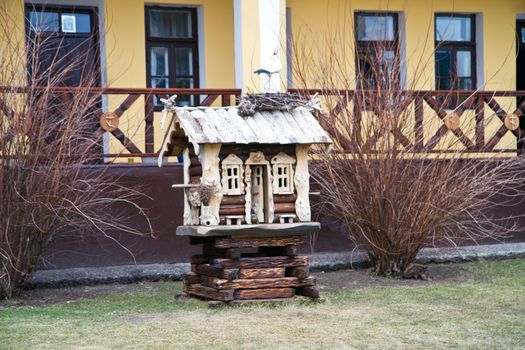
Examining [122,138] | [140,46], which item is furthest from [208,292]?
[140,46]

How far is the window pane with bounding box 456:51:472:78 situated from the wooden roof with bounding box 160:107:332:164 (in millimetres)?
7284

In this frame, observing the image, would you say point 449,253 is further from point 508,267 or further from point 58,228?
point 58,228

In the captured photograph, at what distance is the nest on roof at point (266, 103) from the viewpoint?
9.97 meters

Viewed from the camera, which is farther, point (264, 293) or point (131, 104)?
point (131, 104)

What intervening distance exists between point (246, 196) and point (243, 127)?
0.67m

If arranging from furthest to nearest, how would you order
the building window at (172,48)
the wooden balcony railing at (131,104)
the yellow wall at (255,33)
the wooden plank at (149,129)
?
the building window at (172,48), the yellow wall at (255,33), the wooden plank at (149,129), the wooden balcony railing at (131,104)

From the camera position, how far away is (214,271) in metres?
9.88

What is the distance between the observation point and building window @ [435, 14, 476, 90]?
55.0 ft

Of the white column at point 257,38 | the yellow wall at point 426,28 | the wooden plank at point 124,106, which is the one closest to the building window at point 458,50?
the yellow wall at point 426,28

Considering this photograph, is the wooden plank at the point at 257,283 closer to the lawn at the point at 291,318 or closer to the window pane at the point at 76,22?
the lawn at the point at 291,318

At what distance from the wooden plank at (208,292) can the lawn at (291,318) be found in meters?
0.12

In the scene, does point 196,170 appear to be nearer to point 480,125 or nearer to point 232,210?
point 232,210

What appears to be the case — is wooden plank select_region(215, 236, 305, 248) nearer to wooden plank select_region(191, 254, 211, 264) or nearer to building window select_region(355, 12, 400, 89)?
wooden plank select_region(191, 254, 211, 264)

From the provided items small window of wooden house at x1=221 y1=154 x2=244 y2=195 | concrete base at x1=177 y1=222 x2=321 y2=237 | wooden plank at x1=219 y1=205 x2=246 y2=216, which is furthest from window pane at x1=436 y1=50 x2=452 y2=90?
wooden plank at x1=219 y1=205 x2=246 y2=216
